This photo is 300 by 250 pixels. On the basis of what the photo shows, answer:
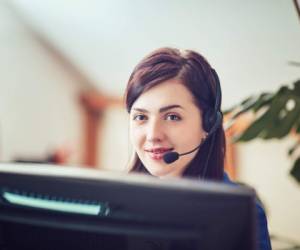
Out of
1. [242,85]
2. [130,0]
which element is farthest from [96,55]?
[242,85]

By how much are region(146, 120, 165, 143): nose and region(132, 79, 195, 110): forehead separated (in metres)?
0.03

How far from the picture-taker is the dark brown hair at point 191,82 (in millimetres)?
619

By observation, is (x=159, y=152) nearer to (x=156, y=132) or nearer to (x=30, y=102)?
(x=156, y=132)

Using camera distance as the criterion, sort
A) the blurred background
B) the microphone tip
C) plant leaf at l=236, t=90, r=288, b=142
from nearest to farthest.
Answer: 1. the microphone tip
2. the blurred background
3. plant leaf at l=236, t=90, r=288, b=142

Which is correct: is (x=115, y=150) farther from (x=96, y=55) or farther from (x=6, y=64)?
(x=6, y=64)

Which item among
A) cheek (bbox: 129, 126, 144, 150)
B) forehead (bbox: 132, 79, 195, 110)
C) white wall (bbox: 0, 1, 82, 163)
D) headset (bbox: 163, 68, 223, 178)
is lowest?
white wall (bbox: 0, 1, 82, 163)

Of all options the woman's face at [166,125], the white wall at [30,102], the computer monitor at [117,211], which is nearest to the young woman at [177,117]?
the woman's face at [166,125]

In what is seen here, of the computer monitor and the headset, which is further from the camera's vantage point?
the headset

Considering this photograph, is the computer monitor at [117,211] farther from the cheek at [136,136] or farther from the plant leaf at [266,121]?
the plant leaf at [266,121]

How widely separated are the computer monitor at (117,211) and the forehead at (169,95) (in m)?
0.21

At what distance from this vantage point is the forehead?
0.61 m

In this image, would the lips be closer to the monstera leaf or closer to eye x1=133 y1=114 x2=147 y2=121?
eye x1=133 y1=114 x2=147 y2=121

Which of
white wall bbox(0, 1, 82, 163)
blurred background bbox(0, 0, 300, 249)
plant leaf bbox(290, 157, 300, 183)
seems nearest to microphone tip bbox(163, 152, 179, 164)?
blurred background bbox(0, 0, 300, 249)

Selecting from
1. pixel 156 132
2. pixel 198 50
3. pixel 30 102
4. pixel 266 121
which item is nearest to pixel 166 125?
pixel 156 132
